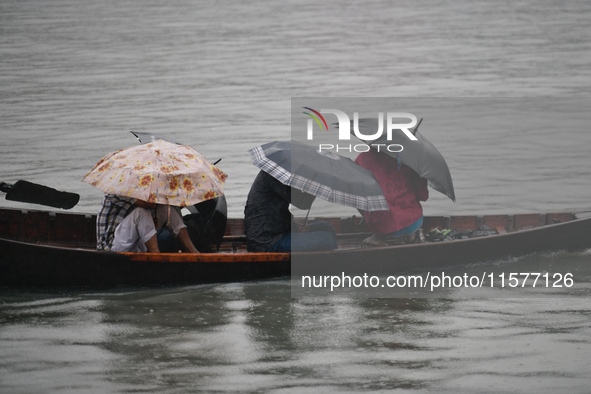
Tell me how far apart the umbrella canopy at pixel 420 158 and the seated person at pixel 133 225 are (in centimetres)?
171

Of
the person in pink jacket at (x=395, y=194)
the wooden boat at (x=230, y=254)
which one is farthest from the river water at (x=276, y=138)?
the person in pink jacket at (x=395, y=194)

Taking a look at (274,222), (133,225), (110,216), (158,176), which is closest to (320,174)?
(274,222)

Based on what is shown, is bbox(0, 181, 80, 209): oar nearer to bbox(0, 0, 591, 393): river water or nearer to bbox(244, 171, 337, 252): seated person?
bbox(0, 0, 591, 393): river water

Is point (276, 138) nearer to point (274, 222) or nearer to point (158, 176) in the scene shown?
point (274, 222)

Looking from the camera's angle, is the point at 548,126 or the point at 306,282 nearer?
the point at 306,282

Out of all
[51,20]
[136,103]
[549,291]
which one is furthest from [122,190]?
[51,20]

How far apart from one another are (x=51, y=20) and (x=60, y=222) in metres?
20.9

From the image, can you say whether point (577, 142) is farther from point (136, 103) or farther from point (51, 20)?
point (51, 20)

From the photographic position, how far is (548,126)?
1681 centimetres

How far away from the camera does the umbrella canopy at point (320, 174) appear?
928 centimetres

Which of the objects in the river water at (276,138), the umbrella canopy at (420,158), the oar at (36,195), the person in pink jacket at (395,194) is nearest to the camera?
the river water at (276,138)

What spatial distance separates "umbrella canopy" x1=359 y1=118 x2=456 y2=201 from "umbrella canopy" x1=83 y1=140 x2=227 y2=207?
4.54 feet

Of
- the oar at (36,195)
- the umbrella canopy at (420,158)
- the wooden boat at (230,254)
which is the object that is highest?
the umbrella canopy at (420,158)

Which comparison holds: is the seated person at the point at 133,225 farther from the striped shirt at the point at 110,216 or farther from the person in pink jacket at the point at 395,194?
the person in pink jacket at the point at 395,194
